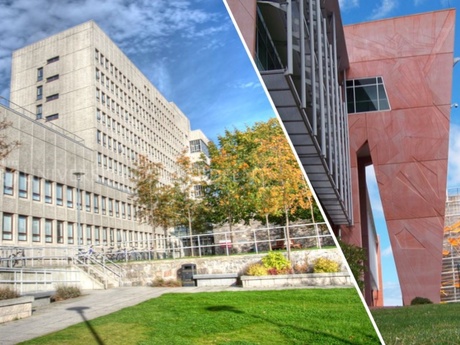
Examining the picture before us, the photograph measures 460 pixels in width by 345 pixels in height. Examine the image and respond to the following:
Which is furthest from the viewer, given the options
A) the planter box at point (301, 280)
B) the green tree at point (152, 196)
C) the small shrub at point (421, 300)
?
the small shrub at point (421, 300)

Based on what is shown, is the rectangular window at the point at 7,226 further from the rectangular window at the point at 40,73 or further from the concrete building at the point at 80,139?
the rectangular window at the point at 40,73

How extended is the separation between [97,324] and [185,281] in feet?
1.09

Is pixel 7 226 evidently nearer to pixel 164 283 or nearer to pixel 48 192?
pixel 48 192

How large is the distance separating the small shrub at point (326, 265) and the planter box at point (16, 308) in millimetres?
989

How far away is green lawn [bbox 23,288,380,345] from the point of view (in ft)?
5.78

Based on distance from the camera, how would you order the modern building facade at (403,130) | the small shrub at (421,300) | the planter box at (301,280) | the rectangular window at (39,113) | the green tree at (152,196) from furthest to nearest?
the modern building facade at (403,130)
the small shrub at (421,300)
the green tree at (152,196)
the planter box at (301,280)
the rectangular window at (39,113)

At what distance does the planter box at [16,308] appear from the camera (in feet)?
5.23

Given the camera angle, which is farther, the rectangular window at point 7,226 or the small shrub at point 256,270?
the small shrub at point 256,270

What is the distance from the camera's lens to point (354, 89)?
2003 centimetres

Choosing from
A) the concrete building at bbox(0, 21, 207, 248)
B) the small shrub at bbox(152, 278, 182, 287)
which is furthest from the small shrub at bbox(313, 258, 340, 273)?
the concrete building at bbox(0, 21, 207, 248)

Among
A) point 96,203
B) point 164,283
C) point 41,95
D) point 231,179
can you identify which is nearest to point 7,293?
point 96,203

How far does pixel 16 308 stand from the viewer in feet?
5.39

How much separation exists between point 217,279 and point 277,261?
9.8 inches

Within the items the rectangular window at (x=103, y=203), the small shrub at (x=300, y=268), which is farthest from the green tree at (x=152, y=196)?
the small shrub at (x=300, y=268)
